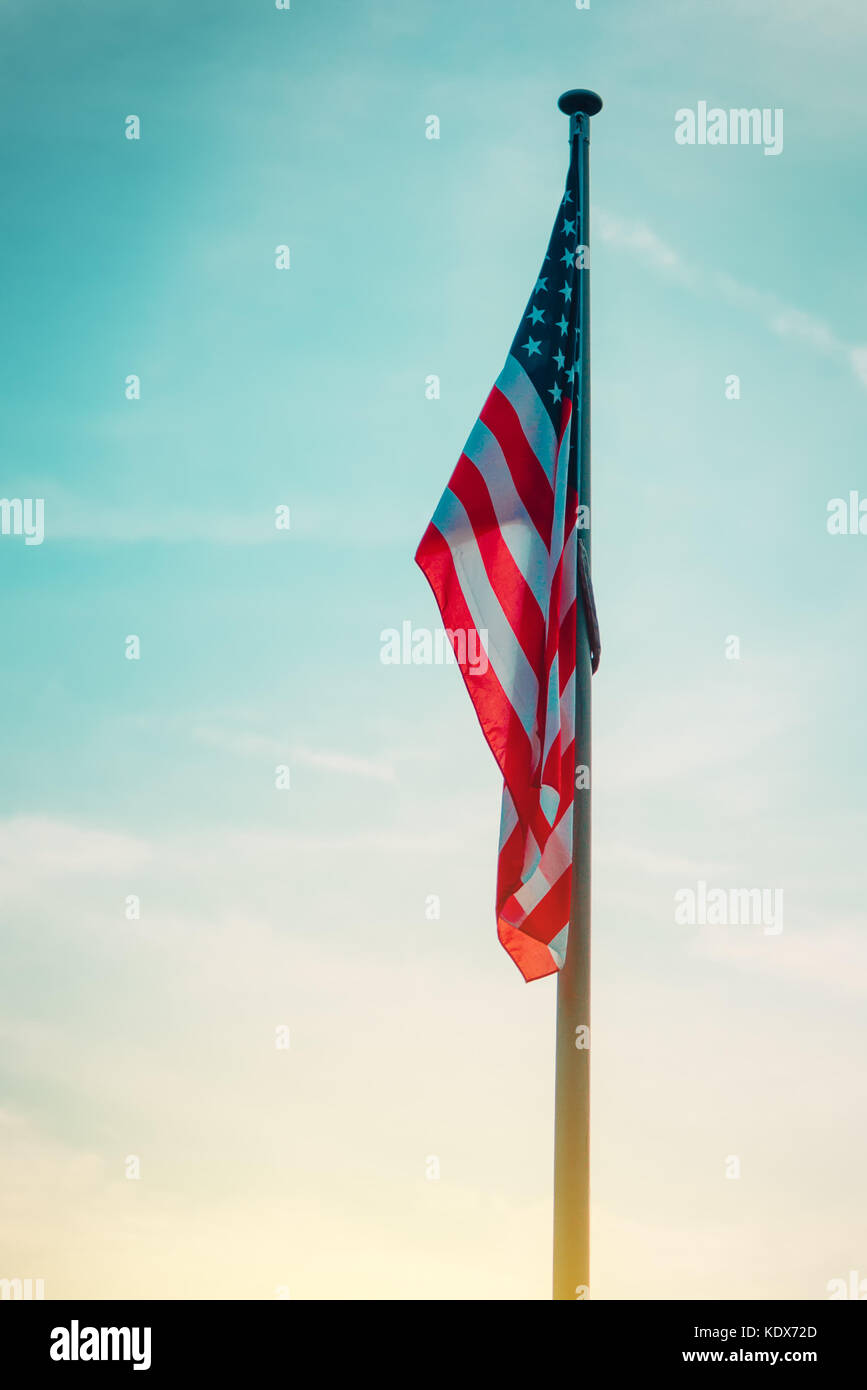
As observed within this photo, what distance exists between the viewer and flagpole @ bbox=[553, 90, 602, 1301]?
8.00 m

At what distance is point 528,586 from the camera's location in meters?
9.32

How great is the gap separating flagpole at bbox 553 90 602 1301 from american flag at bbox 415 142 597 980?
0.26ft

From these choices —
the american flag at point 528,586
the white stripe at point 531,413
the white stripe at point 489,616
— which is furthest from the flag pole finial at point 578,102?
the white stripe at point 489,616

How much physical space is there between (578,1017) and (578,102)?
6.57 m

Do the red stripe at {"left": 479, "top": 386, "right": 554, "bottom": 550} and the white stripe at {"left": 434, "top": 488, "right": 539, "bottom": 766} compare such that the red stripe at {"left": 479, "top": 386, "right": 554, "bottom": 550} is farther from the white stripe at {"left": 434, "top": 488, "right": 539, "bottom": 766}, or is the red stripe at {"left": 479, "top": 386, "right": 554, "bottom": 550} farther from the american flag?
the white stripe at {"left": 434, "top": 488, "right": 539, "bottom": 766}

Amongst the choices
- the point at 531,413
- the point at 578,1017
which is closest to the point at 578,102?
the point at 531,413

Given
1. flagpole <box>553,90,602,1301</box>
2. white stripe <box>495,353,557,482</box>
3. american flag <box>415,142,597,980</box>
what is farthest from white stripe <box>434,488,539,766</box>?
white stripe <box>495,353,557,482</box>

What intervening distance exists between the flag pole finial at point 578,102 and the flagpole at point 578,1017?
5.33 feet

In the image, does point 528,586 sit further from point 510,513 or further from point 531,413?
point 531,413

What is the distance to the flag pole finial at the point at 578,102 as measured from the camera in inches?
419

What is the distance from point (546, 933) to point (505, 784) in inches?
36.1
